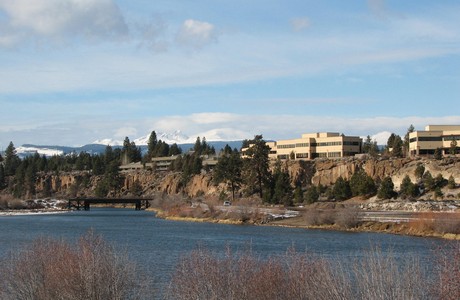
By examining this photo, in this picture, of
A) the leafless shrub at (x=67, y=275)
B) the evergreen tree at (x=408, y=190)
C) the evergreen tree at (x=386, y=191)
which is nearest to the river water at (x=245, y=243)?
the leafless shrub at (x=67, y=275)

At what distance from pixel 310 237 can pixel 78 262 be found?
183 feet

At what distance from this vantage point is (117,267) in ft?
98.8

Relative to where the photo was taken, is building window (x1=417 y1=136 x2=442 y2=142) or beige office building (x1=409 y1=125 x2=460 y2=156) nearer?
beige office building (x1=409 y1=125 x2=460 y2=156)

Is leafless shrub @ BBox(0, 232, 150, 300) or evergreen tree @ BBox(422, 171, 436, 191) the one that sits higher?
evergreen tree @ BBox(422, 171, 436, 191)

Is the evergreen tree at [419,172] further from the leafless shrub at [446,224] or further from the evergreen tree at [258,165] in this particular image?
the leafless shrub at [446,224]

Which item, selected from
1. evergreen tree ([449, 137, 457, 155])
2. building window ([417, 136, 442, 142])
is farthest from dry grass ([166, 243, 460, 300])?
building window ([417, 136, 442, 142])

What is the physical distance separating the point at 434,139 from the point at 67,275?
146 metres

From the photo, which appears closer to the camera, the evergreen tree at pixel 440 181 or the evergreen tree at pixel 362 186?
the evergreen tree at pixel 440 181

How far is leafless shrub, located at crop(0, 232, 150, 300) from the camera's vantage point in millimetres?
28375

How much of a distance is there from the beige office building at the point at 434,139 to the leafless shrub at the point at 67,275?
141 meters

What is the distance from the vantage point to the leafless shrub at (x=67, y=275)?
93.1 ft

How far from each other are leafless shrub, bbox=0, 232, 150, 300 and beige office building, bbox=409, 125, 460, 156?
462 feet

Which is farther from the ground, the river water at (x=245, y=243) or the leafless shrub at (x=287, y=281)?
the leafless shrub at (x=287, y=281)

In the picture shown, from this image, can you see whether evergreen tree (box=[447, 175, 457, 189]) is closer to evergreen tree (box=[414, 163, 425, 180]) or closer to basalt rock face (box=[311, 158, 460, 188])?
basalt rock face (box=[311, 158, 460, 188])
